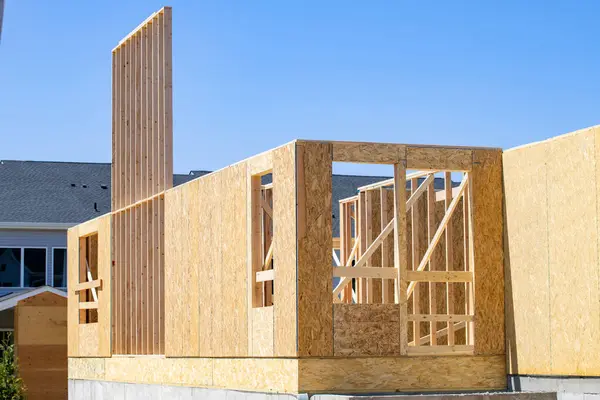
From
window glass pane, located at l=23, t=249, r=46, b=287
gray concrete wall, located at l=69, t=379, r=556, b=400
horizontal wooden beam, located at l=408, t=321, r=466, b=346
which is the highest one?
window glass pane, located at l=23, t=249, r=46, b=287

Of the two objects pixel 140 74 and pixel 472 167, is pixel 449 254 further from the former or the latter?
pixel 140 74

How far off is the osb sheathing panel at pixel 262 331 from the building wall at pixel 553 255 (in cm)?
288

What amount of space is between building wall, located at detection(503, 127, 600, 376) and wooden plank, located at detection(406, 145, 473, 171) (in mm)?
504

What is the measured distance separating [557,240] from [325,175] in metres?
2.72

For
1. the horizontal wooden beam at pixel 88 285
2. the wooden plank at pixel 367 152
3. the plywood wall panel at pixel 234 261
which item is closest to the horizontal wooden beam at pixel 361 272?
the wooden plank at pixel 367 152

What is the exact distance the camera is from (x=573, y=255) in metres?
11.8

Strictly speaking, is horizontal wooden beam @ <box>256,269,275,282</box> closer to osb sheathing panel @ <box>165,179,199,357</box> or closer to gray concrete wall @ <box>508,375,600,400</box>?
osb sheathing panel @ <box>165,179,199,357</box>

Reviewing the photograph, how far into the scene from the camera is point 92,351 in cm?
2016

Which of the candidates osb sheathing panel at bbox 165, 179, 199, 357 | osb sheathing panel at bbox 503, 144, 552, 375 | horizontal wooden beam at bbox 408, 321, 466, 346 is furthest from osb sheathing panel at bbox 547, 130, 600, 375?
osb sheathing panel at bbox 165, 179, 199, 357

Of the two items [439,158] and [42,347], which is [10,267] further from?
[439,158]

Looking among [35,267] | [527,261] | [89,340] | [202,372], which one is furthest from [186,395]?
[35,267]

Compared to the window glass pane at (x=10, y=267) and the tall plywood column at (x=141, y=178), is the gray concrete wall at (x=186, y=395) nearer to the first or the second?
the tall plywood column at (x=141, y=178)

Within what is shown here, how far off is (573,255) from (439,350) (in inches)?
81.8

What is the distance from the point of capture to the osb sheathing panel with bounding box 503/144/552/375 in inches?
483
